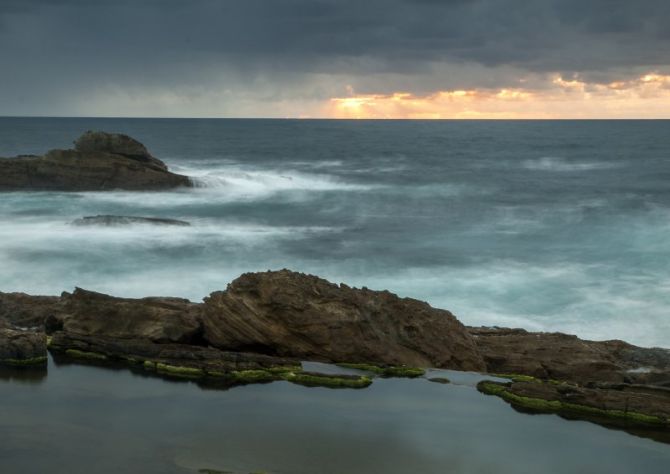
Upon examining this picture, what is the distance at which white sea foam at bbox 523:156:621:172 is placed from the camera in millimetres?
118750

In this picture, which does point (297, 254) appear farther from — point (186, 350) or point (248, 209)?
Result: point (186, 350)

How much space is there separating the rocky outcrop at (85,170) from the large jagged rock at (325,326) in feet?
154

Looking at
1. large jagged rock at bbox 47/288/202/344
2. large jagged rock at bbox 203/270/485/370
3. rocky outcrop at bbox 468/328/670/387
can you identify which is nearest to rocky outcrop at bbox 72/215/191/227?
large jagged rock at bbox 47/288/202/344

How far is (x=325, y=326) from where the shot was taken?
25938 millimetres

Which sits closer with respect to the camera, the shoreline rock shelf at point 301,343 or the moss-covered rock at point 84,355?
the shoreline rock shelf at point 301,343

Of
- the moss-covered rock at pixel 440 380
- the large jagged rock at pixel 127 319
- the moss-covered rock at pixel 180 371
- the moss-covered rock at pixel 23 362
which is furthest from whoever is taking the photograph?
the large jagged rock at pixel 127 319

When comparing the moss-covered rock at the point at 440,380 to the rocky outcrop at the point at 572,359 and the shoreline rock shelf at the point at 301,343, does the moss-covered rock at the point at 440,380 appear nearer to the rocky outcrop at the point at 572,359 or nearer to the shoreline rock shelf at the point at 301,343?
the shoreline rock shelf at the point at 301,343

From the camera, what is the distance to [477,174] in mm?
109500

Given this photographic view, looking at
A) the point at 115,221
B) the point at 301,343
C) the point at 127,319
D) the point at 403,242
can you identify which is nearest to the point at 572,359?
the point at 301,343

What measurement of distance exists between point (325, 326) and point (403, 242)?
98.1 feet

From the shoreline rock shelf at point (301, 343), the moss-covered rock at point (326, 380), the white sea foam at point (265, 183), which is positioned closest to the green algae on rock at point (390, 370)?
the shoreline rock shelf at point (301, 343)

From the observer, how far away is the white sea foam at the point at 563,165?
390 ft

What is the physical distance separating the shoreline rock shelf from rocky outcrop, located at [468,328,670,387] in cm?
3

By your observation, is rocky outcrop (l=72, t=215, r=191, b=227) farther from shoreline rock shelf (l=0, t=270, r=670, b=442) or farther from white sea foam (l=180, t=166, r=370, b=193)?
shoreline rock shelf (l=0, t=270, r=670, b=442)
